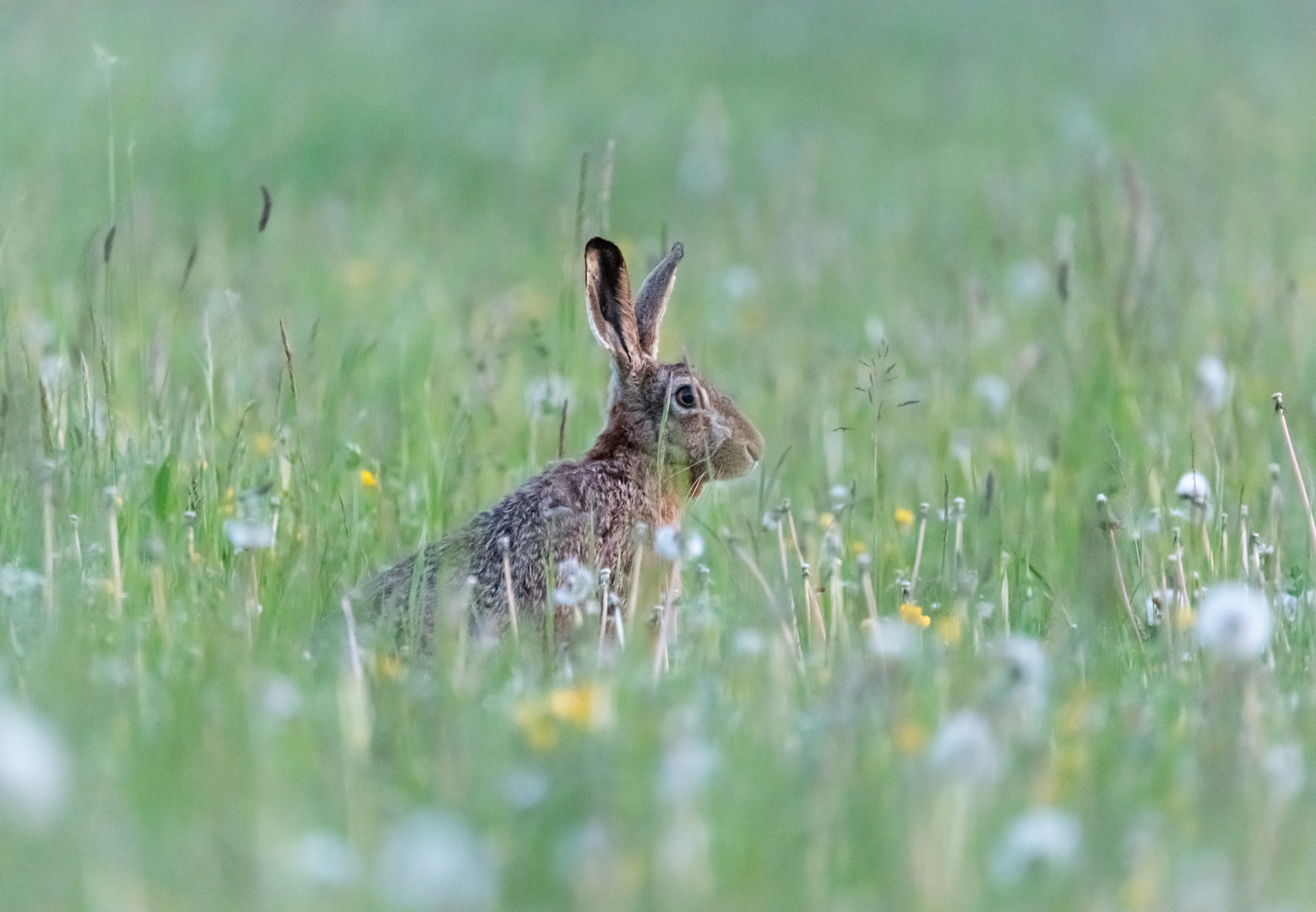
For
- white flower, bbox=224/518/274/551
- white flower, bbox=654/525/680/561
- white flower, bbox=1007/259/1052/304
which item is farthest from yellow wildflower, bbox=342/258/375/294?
white flower, bbox=654/525/680/561

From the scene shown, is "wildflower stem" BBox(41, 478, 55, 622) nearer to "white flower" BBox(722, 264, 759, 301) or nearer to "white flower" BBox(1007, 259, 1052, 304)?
"white flower" BBox(722, 264, 759, 301)

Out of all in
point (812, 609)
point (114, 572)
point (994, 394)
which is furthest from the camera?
point (994, 394)

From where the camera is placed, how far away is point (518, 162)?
42.3 feet

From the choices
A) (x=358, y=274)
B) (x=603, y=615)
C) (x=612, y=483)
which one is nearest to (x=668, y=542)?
(x=603, y=615)

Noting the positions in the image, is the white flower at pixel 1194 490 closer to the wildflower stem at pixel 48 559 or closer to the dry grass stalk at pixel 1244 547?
the dry grass stalk at pixel 1244 547

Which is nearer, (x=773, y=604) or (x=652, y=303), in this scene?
(x=773, y=604)

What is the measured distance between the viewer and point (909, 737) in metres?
2.91

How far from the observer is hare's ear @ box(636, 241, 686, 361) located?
5.79m

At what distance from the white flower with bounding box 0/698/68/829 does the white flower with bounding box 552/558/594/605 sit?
73.6 inches

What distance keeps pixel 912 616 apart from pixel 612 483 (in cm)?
114

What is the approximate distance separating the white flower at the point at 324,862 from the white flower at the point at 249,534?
1746mm

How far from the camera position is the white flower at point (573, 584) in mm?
4312

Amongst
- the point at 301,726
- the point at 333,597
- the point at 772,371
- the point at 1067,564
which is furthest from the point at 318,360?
the point at 301,726

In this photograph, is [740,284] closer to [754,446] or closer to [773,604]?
[754,446]
